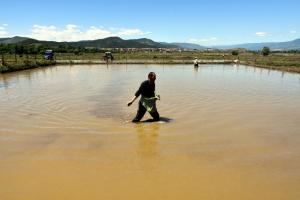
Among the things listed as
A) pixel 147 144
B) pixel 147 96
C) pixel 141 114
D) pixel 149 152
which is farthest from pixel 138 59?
pixel 149 152

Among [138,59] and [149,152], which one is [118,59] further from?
[149,152]

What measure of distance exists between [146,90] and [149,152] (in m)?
2.22

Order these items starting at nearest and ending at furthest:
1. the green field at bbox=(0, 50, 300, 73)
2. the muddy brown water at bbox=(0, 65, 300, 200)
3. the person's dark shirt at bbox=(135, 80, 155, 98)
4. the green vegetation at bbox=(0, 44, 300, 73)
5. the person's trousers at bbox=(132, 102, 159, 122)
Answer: the muddy brown water at bbox=(0, 65, 300, 200) → the person's dark shirt at bbox=(135, 80, 155, 98) → the person's trousers at bbox=(132, 102, 159, 122) → the green field at bbox=(0, 50, 300, 73) → the green vegetation at bbox=(0, 44, 300, 73)

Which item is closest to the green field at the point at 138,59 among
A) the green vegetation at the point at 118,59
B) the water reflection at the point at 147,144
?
the green vegetation at the point at 118,59

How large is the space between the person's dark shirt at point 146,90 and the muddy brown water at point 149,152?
76 centimetres

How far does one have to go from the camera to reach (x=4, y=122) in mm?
8234

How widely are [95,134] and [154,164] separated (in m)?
2.22

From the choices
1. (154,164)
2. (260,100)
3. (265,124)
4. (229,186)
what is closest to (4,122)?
(154,164)

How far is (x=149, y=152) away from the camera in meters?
6.01

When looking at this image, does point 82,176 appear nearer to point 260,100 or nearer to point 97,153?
point 97,153

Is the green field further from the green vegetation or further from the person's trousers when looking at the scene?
the person's trousers

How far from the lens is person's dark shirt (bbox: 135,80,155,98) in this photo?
308 inches

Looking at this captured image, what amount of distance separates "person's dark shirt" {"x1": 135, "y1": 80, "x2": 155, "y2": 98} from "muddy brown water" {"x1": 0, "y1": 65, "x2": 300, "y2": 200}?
2.49 feet

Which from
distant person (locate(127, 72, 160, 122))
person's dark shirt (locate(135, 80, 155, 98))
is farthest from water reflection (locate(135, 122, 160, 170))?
person's dark shirt (locate(135, 80, 155, 98))
